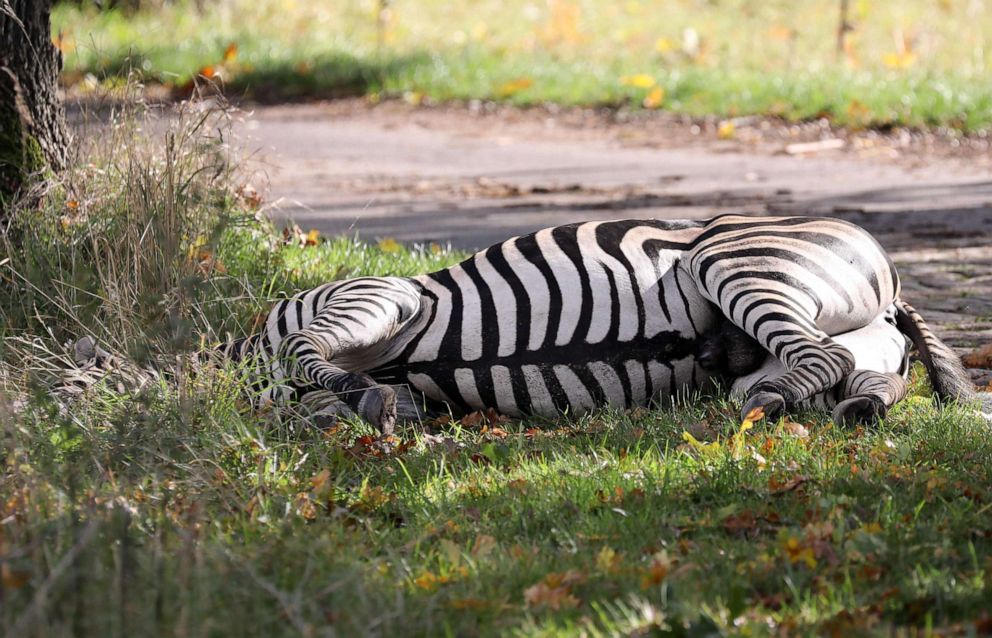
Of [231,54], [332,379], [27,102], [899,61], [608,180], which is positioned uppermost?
[27,102]

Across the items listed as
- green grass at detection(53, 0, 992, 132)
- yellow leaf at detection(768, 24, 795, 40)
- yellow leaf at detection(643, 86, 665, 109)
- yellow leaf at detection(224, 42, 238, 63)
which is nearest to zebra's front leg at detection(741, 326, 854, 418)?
green grass at detection(53, 0, 992, 132)

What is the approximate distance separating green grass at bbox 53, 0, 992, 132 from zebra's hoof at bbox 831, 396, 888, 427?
7728 millimetres

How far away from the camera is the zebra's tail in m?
5.05

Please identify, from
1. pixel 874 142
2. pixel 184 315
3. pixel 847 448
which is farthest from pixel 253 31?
pixel 847 448

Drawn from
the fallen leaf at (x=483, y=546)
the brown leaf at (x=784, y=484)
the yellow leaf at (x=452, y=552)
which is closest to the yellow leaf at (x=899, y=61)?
the brown leaf at (x=784, y=484)

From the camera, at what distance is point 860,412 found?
4723 millimetres

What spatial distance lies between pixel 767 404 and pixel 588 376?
82cm

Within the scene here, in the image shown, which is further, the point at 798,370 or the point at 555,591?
the point at 798,370

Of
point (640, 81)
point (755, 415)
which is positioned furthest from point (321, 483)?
point (640, 81)

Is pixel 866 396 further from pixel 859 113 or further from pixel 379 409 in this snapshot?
pixel 859 113

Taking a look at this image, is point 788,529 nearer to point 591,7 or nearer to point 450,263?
point 450,263

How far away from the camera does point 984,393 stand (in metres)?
5.21

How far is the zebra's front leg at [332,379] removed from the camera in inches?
189

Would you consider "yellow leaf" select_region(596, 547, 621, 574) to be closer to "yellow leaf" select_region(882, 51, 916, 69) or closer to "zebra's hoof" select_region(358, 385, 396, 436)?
"zebra's hoof" select_region(358, 385, 396, 436)
